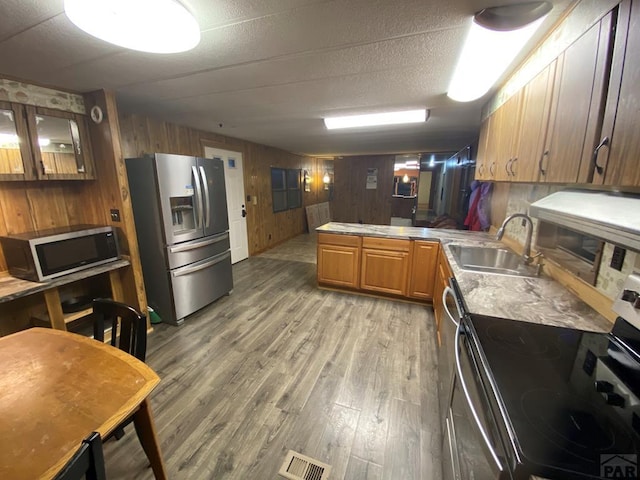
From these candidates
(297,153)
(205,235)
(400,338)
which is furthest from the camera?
(297,153)

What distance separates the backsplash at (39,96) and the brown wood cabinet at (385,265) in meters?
3.15

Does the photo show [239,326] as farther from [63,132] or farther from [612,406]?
[612,406]

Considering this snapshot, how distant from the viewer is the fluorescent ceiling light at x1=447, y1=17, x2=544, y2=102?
4.35 ft

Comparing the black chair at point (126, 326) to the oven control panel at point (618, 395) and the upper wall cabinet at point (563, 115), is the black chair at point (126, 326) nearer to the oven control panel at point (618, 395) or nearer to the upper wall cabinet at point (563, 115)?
the oven control panel at point (618, 395)

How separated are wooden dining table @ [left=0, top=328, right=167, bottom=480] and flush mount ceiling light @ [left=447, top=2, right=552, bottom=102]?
2219mm

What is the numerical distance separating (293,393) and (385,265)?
1876 millimetres

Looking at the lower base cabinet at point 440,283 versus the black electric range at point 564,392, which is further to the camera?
the lower base cabinet at point 440,283

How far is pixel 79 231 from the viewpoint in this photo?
214cm

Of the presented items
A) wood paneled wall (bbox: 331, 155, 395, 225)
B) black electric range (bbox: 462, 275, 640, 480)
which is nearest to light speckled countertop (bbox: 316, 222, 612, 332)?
black electric range (bbox: 462, 275, 640, 480)

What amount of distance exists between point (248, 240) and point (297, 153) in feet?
10.2

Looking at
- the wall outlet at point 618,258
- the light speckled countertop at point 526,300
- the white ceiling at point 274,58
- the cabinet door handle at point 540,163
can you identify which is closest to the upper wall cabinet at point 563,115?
the cabinet door handle at point 540,163

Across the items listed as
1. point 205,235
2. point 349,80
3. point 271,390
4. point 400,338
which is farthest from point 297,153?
point 271,390

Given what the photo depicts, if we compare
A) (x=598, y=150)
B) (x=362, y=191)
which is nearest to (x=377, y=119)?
(x=598, y=150)

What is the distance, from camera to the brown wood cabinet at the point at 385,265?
314 cm
